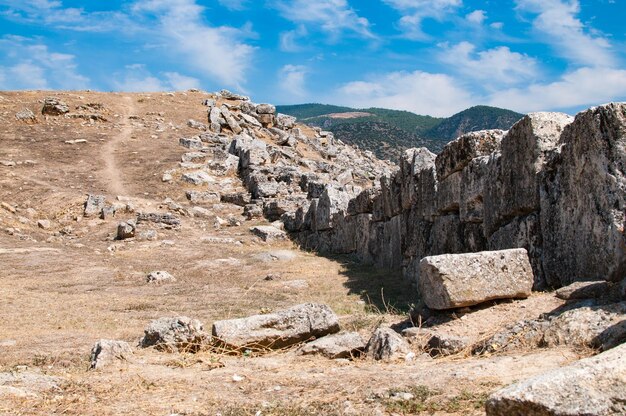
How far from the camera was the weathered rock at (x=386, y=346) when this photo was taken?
566cm

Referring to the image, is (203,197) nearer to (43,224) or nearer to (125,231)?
(125,231)

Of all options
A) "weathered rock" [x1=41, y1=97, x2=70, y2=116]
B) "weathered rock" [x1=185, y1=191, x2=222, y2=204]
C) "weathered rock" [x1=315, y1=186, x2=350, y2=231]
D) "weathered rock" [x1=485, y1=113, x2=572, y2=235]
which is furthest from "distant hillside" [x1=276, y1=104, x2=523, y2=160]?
"weathered rock" [x1=485, y1=113, x2=572, y2=235]

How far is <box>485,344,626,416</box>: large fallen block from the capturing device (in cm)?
286

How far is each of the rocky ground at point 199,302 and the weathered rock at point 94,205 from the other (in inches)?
5.5

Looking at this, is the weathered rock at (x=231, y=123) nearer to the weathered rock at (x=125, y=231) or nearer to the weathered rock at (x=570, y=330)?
the weathered rock at (x=125, y=231)

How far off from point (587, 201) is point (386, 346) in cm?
277

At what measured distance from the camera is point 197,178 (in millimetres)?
25734

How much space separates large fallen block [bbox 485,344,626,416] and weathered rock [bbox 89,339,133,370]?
13.1 feet

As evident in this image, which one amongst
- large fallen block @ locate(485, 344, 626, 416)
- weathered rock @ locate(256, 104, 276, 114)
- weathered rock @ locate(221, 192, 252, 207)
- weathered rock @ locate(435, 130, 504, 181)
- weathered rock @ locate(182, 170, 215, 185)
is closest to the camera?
large fallen block @ locate(485, 344, 626, 416)

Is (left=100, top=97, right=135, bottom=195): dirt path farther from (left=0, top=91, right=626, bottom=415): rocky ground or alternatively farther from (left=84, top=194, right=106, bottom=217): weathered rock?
(left=84, top=194, right=106, bottom=217): weathered rock

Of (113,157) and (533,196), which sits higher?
(113,157)

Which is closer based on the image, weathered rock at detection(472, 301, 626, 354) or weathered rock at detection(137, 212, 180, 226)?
weathered rock at detection(472, 301, 626, 354)

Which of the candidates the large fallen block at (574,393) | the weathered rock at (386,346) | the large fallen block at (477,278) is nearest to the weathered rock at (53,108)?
the large fallen block at (477,278)

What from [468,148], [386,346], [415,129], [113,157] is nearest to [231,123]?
[113,157]
